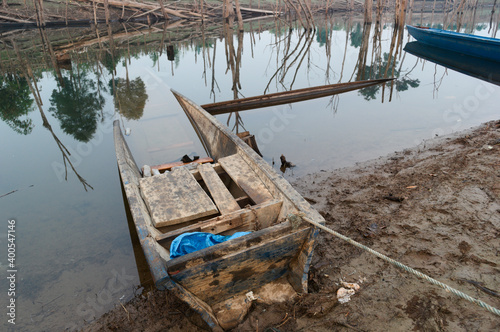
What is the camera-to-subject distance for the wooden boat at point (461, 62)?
12.4 meters

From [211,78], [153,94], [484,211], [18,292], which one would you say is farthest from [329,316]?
[211,78]

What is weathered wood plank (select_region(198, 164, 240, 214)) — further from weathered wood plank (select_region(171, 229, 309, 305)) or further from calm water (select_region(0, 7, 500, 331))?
calm water (select_region(0, 7, 500, 331))

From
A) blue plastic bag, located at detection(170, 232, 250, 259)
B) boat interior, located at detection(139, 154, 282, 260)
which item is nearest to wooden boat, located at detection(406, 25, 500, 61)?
boat interior, located at detection(139, 154, 282, 260)

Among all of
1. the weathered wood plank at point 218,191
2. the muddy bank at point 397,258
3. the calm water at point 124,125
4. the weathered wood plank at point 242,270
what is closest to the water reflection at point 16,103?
the calm water at point 124,125

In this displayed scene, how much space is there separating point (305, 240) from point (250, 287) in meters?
0.65

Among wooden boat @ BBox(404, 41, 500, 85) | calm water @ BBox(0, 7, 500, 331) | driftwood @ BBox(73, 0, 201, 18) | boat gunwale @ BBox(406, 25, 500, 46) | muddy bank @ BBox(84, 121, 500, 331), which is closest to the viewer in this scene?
muddy bank @ BBox(84, 121, 500, 331)

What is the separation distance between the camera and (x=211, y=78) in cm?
1277

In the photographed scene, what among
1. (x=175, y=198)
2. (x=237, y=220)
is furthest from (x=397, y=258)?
(x=175, y=198)

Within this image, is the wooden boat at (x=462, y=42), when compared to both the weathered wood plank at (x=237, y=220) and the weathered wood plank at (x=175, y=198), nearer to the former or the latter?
the weathered wood plank at (x=237, y=220)

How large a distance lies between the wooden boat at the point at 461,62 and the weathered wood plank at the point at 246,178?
1094cm

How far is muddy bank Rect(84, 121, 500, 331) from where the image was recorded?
2869mm

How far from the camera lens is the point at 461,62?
47.9ft

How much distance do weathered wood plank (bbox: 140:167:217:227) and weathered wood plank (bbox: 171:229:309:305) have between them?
3.35 ft

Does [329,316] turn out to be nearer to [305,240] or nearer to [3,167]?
[305,240]
